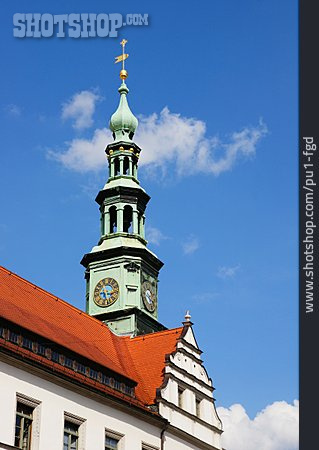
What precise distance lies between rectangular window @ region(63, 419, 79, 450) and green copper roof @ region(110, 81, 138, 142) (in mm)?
25001

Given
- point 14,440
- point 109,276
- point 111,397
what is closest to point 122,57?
point 109,276

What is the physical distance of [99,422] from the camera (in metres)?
35.8

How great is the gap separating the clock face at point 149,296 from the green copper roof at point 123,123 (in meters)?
9.94

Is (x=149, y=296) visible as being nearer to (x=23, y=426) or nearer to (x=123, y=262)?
(x=123, y=262)

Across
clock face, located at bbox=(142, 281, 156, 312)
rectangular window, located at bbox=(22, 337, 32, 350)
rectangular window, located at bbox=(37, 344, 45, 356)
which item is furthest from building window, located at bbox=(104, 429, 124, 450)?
clock face, located at bbox=(142, 281, 156, 312)

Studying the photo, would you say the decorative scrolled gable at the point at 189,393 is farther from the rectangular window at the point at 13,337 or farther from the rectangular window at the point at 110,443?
the rectangular window at the point at 13,337

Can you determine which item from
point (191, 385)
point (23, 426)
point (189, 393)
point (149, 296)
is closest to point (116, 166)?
point (149, 296)

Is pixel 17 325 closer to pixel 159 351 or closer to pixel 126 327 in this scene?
pixel 159 351

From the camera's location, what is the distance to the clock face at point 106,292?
5016 centimetres

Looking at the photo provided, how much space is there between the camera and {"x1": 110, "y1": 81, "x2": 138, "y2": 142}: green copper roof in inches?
2229

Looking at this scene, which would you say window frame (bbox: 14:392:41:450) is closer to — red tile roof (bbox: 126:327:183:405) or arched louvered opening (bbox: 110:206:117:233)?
red tile roof (bbox: 126:327:183:405)

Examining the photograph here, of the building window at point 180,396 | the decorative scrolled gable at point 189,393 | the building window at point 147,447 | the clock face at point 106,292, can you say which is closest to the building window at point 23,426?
the building window at point 147,447
